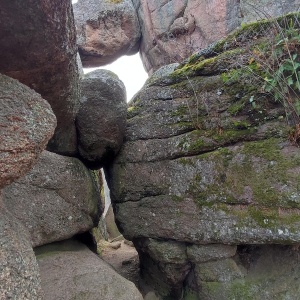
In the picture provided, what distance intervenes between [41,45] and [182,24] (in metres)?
7.94

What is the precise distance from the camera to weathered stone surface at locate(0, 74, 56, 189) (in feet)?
6.49

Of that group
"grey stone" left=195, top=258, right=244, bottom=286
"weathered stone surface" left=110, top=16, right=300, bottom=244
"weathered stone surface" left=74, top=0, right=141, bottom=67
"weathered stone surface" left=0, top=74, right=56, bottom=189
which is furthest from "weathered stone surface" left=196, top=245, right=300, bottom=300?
"weathered stone surface" left=74, top=0, right=141, bottom=67

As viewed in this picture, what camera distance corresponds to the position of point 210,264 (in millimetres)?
3816

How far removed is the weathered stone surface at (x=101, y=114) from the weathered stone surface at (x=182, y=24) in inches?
196

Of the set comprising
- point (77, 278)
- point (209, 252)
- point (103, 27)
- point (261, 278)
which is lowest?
point (261, 278)

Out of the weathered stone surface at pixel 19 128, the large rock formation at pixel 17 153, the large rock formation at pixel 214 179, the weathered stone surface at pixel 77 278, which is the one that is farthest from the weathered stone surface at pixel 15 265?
the large rock formation at pixel 214 179

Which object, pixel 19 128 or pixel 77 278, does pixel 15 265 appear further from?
pixel 77 278

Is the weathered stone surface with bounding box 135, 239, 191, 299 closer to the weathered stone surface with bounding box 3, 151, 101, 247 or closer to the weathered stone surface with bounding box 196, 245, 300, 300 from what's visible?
the weathered stone surface with bounding box 196, 245, 300, 300

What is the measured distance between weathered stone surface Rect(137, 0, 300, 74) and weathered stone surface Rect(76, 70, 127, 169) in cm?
497

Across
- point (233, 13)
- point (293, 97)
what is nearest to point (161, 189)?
point (293, 97)

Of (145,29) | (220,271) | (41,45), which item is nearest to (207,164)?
(220,271)

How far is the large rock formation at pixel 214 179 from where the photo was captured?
11.6 feet

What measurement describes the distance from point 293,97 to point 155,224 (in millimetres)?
2199

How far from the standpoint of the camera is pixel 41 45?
2.21 metres
